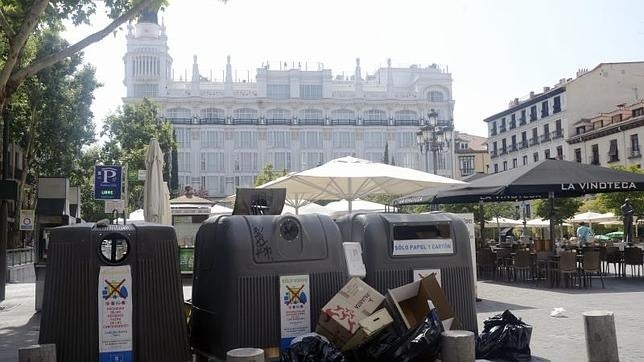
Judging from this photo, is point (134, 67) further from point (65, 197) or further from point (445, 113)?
point (65, 197)

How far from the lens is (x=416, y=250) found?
592 centimetres

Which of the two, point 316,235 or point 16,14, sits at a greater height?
point 16,14

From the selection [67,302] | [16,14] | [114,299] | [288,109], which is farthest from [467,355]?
[288,109]

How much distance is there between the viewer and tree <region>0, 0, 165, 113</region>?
992 cm

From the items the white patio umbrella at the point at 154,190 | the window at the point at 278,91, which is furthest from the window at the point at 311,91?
the white patio umbrella at the point at 154,190

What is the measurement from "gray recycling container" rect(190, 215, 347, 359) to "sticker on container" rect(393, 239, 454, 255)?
721 mm

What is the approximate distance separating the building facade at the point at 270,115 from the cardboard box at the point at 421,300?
73286mm

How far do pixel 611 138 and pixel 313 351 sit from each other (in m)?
49.5

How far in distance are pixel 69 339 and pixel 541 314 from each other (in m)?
6.61

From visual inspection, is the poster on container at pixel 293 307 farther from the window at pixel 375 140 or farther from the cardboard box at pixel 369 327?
the window at pixel 375 140

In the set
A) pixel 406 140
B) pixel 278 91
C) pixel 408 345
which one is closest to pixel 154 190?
pixel 408 345

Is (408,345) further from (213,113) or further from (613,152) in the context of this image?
(213,113)

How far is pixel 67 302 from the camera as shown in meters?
4.71

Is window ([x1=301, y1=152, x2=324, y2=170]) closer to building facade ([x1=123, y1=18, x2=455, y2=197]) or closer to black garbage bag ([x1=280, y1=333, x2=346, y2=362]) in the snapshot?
building facade ([x1=123, y1=18, x2=455, y2=197])
